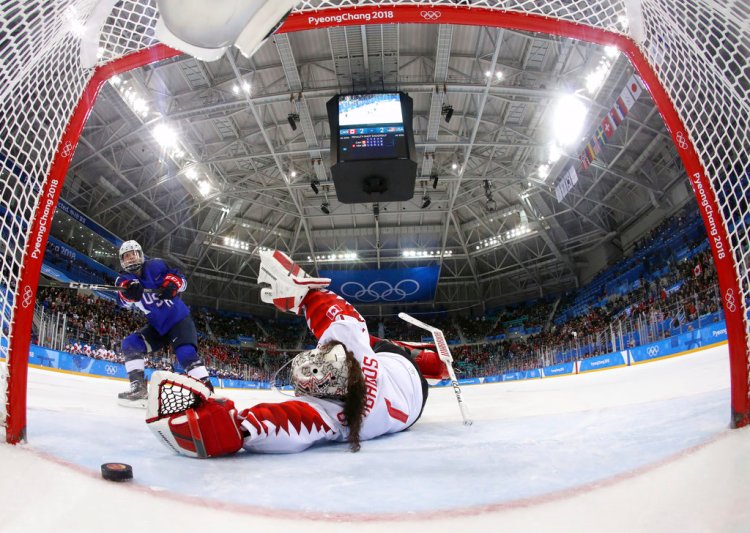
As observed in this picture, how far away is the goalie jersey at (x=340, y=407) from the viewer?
1685 mm

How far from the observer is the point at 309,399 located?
1.91m

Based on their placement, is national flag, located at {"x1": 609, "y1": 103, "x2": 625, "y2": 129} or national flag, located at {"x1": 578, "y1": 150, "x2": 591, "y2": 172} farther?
national flag, located at {"x1": 578, "y1": 150, "x2": 591, "y2": 172}

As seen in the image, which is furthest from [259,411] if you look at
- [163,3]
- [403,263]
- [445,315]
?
[445,315]

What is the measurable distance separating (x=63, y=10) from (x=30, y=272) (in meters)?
0.95

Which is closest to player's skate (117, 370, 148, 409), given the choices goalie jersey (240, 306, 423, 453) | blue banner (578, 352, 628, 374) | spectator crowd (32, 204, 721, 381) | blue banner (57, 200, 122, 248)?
goalie jersey (240, 306, 423, 453)

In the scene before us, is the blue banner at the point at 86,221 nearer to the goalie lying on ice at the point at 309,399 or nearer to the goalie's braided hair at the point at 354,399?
the goalie lying on ice at the point at 309,399

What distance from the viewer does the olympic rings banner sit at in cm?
1948

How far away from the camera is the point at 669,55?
5.86ft

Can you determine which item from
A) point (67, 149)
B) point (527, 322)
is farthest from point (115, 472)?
point (527, 322)

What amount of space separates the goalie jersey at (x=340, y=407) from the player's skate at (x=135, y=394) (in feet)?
6.51

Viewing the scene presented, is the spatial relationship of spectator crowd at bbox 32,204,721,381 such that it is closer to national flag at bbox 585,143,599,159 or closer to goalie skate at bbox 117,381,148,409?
national flag at bbox 585,143,599,159

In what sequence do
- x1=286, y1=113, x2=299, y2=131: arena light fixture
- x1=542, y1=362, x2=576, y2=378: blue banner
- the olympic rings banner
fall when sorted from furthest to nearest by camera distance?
the olympic rings banner → x1=542, y1=362, x2=576, y2=378: blue banner → x1=286, y1=113, x2=299, y2=131: arena light fixture

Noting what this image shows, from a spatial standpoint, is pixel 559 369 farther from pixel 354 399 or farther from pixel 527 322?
pixel 354 399

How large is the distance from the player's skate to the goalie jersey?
1.98 metres
